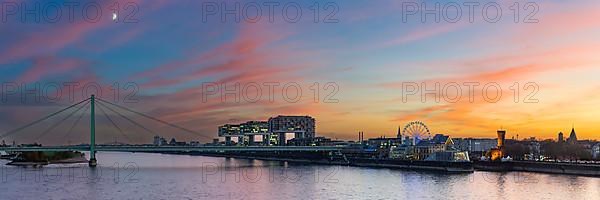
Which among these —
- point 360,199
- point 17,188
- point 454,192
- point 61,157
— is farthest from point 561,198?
point 61,157

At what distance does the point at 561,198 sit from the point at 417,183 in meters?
12.9

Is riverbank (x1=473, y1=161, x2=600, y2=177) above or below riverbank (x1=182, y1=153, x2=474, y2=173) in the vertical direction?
above

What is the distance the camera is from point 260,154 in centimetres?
12394

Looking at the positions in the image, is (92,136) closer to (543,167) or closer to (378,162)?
(378,162)

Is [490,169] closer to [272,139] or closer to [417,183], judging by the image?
[417,183]

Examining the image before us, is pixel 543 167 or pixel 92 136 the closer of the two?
pixel 543 167

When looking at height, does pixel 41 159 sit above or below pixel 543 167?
below

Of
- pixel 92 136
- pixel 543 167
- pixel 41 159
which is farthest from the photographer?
pixel 41 159

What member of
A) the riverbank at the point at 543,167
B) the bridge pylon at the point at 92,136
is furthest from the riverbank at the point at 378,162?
the bridge pylon at the point at 92,136

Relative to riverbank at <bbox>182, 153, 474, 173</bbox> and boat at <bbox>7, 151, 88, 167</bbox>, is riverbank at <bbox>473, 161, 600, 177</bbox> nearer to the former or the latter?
riverbank at <bbox>182, 153, 474, 173</bbox>

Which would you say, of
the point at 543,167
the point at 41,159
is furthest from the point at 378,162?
the point at 41,159

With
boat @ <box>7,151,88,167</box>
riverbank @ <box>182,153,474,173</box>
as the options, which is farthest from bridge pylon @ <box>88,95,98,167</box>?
riverbank @ <box>182,153,474,173</box>

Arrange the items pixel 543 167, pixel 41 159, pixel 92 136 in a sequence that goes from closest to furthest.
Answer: pixel 543 167
pixel 92 136
pixel 41 159

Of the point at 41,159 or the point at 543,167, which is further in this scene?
the point at 41,159
